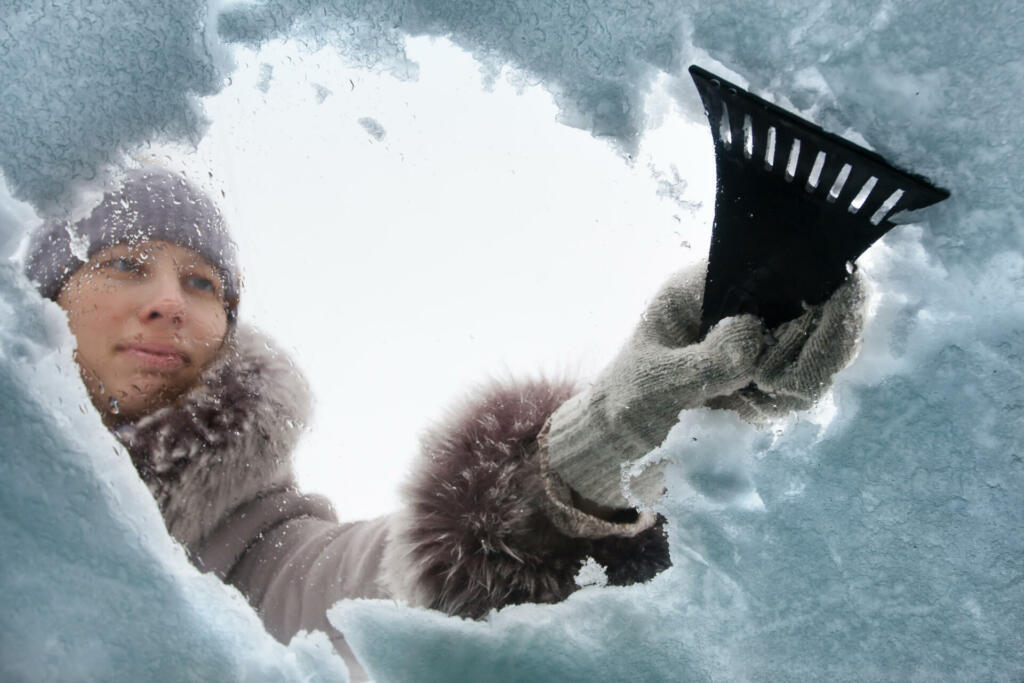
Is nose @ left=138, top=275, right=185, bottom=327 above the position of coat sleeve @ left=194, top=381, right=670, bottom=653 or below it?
above

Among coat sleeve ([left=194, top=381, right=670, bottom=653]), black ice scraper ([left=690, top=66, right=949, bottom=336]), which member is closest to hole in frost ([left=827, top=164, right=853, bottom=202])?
black ice scraper ([left=690, top=66, right=949, bottom=336])

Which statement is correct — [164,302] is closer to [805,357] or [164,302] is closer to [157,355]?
[157,355]

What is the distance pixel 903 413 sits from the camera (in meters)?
0.37

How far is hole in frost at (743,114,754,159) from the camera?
366 millimetres

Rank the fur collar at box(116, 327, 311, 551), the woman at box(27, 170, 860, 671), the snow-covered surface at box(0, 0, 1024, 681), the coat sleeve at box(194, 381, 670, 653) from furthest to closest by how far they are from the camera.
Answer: the fur collar at box(116, 327, 311, 551) → the coat sleeve at box(194, 381, 670, 653) → the woman at box(27, 170, 860, 671) → the snow-covered surface at box(0, 0, 1024, 681)

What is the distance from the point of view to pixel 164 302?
0.66 m

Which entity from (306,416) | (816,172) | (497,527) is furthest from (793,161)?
(306,416)

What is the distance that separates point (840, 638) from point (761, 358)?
0.17m

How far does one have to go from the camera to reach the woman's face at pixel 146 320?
62 centimetres

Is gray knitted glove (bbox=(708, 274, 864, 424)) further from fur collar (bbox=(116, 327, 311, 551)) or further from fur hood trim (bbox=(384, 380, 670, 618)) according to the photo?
fur collar (bbox=(116, 327, 311, 551))

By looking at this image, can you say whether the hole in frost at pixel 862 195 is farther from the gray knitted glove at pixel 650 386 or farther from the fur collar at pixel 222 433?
the fur collar at pixel 222 433

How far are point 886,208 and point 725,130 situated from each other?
0.30ft

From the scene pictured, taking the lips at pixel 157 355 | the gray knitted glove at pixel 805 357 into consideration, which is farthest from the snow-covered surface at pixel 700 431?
the lips at pixel 157 355

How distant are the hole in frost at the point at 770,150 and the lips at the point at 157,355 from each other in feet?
1.83
